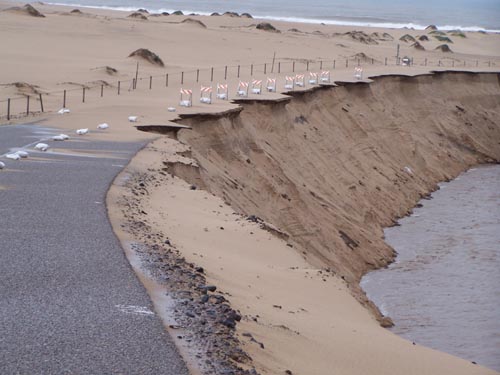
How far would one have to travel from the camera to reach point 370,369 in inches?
417

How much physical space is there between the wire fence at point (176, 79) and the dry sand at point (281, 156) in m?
0.24

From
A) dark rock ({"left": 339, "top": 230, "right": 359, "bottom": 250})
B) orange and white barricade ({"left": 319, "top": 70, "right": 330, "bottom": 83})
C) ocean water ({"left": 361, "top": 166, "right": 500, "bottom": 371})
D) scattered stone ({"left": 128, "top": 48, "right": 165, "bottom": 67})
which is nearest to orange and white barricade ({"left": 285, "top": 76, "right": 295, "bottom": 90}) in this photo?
orange and white barricade ({"left": 319, "top": 70, "right": 330, "bottom": 83})

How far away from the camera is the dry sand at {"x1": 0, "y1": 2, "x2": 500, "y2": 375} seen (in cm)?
1252

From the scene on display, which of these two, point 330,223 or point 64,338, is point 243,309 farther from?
point 330,223

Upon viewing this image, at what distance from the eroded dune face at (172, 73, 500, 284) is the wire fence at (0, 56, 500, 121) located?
578 centimetres

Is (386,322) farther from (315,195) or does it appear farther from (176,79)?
(176,79)

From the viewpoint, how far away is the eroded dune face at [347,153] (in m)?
25.9

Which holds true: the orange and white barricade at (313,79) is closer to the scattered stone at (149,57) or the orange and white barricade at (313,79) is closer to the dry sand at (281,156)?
the dry sand at (281,156)

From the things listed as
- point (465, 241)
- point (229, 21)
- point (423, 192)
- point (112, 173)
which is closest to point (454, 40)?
point (229, 21)

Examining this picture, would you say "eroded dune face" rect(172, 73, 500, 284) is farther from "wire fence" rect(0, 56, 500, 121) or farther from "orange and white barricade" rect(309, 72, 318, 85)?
"wire fence" rect(0, 56, 500, 121)

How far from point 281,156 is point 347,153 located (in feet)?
23.0

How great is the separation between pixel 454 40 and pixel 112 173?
96963 mm

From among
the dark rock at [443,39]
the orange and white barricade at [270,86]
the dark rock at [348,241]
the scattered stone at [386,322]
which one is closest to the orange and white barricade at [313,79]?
the orange and white barricade at [270,86]

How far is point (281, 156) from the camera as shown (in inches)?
1292
